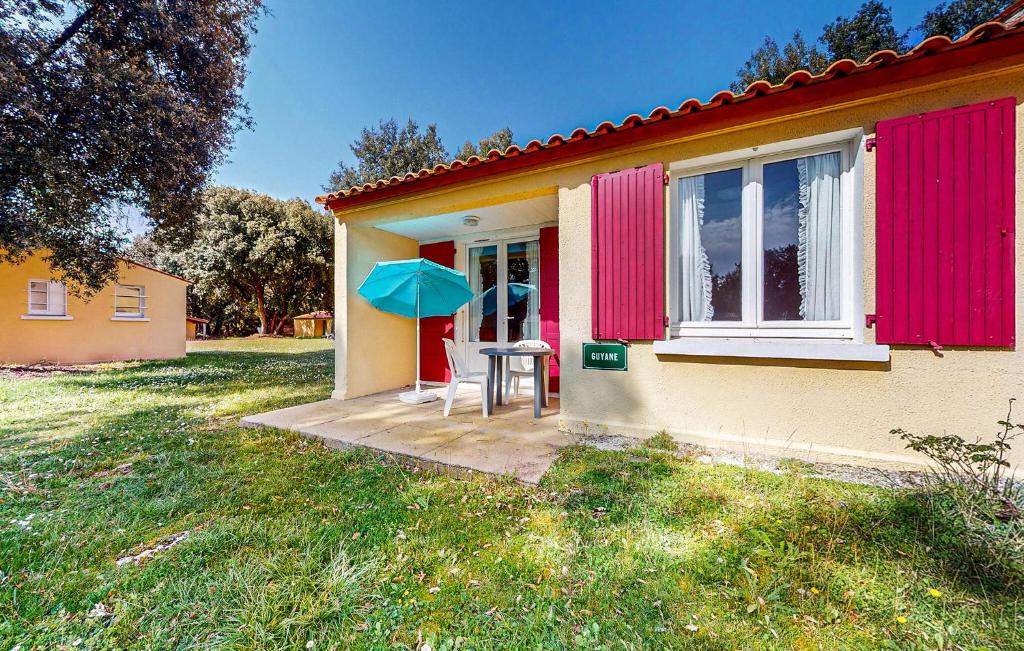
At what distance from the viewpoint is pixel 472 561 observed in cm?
209

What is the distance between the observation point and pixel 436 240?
6.97 m

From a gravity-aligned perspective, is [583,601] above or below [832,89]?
below

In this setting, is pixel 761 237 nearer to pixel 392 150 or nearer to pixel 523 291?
pixel 523 291

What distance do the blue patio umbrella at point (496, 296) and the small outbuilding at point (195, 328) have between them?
22.0 metres

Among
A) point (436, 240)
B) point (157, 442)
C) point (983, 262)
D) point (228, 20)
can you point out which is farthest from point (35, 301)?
point (983, 262)

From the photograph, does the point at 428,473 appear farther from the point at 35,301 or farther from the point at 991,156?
the point at 35,301

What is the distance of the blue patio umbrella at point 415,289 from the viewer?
16.5ft

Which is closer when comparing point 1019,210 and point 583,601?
point 583,601

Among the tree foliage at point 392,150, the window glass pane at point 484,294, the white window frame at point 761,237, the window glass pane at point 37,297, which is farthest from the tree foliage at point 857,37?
the window glass pane at point 37,297

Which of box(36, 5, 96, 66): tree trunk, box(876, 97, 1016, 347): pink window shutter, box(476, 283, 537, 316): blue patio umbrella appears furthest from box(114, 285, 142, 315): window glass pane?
box(876, 97, 1016, 347): pink window shutter

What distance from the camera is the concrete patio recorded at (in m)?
3.34

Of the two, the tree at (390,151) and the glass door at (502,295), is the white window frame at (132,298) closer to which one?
the glass door at (502,295)

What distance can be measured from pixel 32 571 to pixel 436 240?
229 inches

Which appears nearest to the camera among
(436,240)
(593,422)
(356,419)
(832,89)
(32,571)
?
(32,571)
